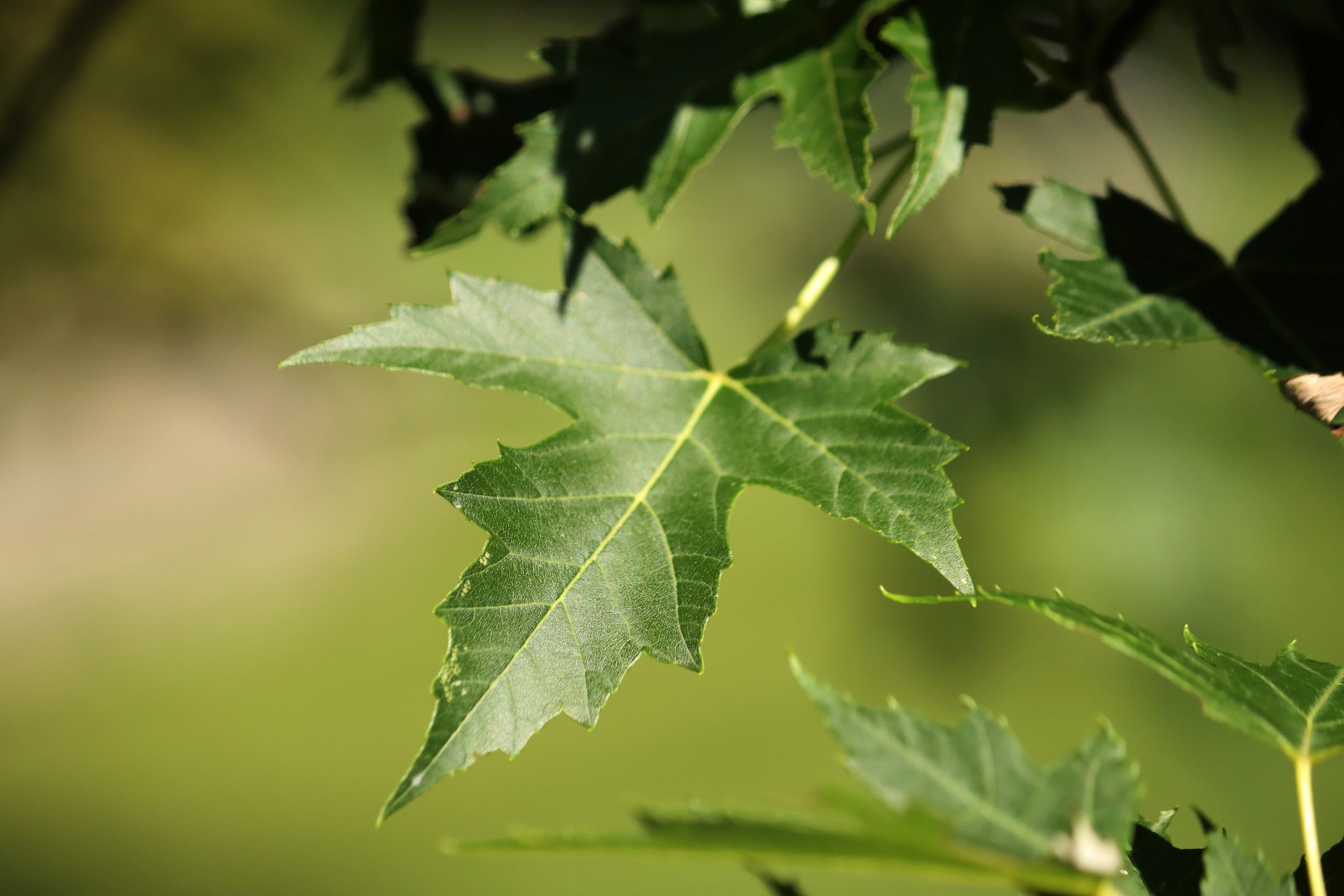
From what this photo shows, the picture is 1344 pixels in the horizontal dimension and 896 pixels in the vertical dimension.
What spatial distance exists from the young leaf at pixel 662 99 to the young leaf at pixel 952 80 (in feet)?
0.11

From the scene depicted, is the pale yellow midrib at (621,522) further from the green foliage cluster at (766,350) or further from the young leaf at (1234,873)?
the young leaf at (1234,873)

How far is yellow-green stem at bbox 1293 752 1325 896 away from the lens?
0.34m

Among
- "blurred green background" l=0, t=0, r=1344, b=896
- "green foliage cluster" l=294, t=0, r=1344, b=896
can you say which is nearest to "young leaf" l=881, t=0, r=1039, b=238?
"green foliage cluster" l=294, t=0, r=1344, b=896

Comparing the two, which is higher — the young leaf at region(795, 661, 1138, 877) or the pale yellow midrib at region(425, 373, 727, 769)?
the young leaf at region(795, 661, 1138, 877)

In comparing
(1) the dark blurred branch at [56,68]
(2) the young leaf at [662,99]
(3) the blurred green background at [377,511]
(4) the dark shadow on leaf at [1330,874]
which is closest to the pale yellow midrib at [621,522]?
(2) the young leaf at [662,99]

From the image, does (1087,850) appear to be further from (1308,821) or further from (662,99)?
(662,99)

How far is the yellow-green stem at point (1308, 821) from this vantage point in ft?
1.13

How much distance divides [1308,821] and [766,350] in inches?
13.3

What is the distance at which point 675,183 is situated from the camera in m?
0.54

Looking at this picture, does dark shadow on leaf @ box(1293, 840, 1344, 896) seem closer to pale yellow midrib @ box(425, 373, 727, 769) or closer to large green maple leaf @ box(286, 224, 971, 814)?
large green maple leaf @ box(286, 224, 971, 814)

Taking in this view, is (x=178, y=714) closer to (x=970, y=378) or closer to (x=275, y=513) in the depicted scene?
(x=275, y=513)

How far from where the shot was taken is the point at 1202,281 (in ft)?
1.79

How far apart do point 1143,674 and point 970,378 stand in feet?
3.37

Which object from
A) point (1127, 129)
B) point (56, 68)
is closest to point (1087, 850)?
point (1127, 129)
